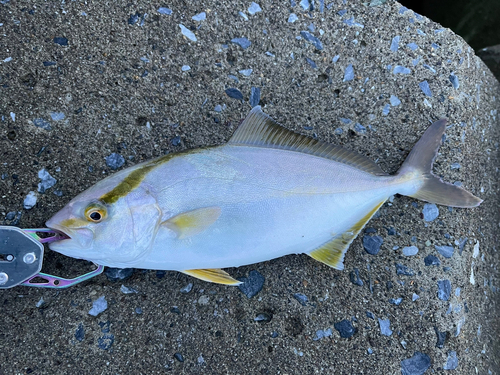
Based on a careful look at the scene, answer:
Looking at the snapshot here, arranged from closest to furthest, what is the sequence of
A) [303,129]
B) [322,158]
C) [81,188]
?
[322,158] < [81,188] < [303,129]

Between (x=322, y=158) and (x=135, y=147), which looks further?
(x=135, y=147)

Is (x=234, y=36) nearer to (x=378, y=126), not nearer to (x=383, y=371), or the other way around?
(x=378, y=126)

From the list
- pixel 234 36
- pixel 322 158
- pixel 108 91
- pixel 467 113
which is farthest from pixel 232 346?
pixel 467 113

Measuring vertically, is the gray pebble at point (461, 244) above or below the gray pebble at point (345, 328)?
above

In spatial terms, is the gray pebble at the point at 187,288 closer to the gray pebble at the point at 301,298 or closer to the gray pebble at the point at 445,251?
the gray pebble at the point at 301,298

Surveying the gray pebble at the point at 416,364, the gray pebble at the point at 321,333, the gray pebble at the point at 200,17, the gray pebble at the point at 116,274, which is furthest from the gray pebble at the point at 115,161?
the gray pebble at the point at 416,364

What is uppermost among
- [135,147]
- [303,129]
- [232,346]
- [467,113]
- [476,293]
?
[467,113]
